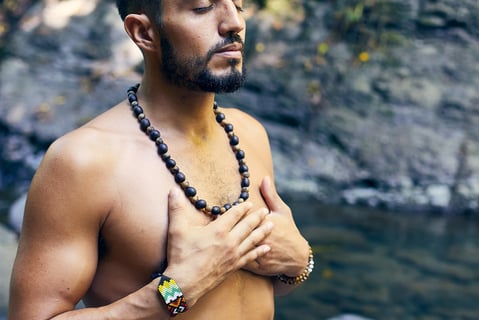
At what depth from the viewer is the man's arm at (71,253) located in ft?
5.25

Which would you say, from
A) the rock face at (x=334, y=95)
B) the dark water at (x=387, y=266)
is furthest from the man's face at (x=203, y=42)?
the rock face at (x=334, y=95)

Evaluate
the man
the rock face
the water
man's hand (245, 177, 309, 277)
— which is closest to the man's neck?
the man

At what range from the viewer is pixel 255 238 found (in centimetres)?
179

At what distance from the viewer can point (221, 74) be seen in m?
1.78

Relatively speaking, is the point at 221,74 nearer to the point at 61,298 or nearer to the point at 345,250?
the point at 61,298

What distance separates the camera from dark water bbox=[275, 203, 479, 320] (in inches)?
191

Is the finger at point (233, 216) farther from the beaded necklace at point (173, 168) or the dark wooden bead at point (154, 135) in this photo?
the dark wooden bead at point (154, 135)

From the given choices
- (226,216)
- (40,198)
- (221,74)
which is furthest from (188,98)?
(40,198)

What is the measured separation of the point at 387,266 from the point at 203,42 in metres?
4.10

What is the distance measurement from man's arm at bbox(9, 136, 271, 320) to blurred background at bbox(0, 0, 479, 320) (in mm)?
3753

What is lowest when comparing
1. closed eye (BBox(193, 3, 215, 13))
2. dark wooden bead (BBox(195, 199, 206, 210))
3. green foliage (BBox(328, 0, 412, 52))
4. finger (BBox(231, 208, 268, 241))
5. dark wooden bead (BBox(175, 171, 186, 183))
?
green foliage (BBox(328, 0, 412, 52))

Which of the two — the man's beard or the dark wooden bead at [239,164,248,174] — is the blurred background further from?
the man's beard

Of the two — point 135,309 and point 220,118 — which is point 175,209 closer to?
point 135,309

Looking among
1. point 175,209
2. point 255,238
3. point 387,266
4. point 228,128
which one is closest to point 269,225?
point 255,238
